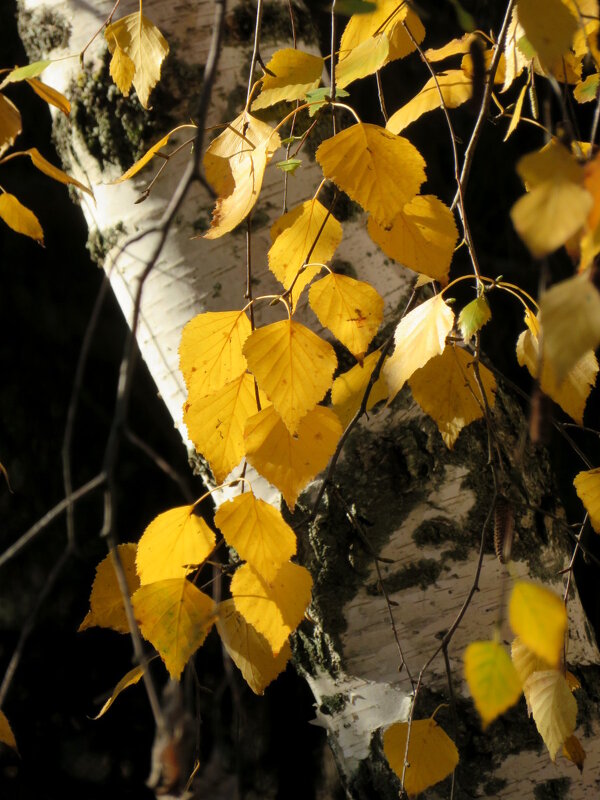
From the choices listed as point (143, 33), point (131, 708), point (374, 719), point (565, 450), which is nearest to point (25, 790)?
point (131, 708)

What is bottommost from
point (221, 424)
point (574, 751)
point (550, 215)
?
point (574, 751)

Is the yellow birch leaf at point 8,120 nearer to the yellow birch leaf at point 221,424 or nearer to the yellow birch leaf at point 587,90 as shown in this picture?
the yellow birch leaf at point 221,424

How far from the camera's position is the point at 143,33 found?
2.12ft

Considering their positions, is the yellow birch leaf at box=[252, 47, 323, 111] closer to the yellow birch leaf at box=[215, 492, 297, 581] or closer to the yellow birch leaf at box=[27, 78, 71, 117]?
the yellow birch leaf at box=[27, 78, 71, 117]

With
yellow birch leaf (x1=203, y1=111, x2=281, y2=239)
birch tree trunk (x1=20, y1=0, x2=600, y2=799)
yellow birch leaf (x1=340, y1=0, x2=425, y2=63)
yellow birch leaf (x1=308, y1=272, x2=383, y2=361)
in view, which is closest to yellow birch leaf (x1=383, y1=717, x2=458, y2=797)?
birch tree trunk (x1=20, y1=0, x2=600, y2=799)

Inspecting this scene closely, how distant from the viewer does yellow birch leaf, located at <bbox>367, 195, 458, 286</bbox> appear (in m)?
0.53

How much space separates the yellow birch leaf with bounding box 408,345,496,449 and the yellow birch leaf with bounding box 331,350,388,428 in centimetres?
5

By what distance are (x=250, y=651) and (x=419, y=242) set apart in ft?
1.07

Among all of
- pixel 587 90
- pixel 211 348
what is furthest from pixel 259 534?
pixel 587 90

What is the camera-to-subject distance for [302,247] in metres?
0.58

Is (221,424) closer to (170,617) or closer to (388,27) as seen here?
(170,617)

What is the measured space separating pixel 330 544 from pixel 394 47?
0.43 metres

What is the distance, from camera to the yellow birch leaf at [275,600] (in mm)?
533

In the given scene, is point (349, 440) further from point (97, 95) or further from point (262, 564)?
point (97, 95)
